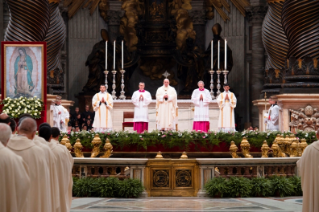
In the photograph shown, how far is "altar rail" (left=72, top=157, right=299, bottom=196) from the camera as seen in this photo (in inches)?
460

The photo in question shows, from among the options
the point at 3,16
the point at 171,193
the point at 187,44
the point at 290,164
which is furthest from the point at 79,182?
the point at 187,44

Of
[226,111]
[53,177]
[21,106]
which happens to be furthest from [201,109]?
[53,177]

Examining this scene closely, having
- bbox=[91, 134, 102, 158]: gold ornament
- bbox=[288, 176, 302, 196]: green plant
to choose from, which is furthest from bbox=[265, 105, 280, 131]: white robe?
bbox=[91, 134, 102, 158]: gold ornament

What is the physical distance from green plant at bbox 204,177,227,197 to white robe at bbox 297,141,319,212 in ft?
12.7

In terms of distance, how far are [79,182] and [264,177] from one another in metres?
3.34

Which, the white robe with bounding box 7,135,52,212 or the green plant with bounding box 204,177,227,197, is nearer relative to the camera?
the white robe with bounding box 7,135,52,212

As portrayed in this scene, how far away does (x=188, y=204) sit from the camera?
10.2 metres

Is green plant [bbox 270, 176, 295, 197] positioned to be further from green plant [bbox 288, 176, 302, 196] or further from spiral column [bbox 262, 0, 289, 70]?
spiral column [bbox 262, 0, 289, 70]

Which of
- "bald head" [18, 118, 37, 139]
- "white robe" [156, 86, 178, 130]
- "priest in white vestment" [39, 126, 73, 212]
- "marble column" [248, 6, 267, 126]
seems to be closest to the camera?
"bald head" [18, 118, 37, 139]

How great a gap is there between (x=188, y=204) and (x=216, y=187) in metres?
1.27

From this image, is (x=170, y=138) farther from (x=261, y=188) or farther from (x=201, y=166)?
(x=261, y=188)

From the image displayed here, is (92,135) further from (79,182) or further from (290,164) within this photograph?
(290,164)

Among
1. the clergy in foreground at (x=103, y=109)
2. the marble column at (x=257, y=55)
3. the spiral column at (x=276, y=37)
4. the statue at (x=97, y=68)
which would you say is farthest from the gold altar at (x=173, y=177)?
the statue at (x=97, y=68)

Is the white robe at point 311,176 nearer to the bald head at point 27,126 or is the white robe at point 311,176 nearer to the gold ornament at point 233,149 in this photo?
the bald head at point 27,126
